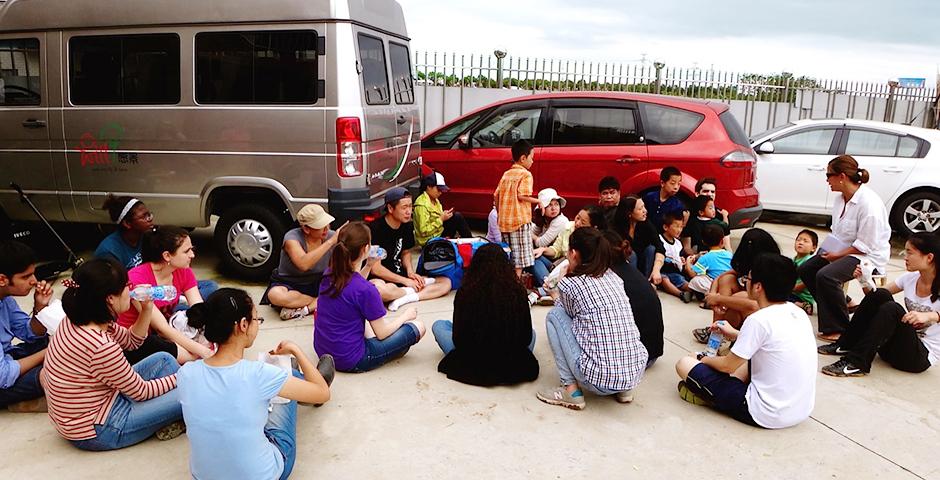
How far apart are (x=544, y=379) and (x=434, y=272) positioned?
203 centimetres

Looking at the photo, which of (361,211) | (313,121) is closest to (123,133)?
(313,121)

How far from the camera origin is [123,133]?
599 cm

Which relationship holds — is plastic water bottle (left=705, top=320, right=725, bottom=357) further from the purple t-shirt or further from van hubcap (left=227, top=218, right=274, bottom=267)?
van hubcap (left=227, top=218, right=274, bottom=267)

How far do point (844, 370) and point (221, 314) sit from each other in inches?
154

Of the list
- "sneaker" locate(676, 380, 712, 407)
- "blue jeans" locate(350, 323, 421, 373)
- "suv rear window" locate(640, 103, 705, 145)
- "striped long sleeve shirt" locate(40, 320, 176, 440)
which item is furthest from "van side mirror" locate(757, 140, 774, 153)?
"striped long sleeve shirt" locate(40, 320, 176, 440)

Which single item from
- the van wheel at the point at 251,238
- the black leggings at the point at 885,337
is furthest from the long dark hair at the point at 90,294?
the black leggings at the point at 885,337

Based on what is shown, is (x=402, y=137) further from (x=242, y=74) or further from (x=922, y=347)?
(x=922, y=347)

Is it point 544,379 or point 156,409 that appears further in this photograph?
point 544,379

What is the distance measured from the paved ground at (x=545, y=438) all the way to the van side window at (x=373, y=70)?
272cm

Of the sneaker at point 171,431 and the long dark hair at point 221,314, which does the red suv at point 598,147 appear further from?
the long dark hair at point 221,314

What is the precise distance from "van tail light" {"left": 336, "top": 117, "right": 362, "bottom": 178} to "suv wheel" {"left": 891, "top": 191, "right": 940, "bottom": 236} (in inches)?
279

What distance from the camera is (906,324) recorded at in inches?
173

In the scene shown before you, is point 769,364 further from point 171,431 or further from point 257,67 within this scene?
point 257,67

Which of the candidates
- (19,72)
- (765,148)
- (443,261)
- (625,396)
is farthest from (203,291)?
(765,148)
